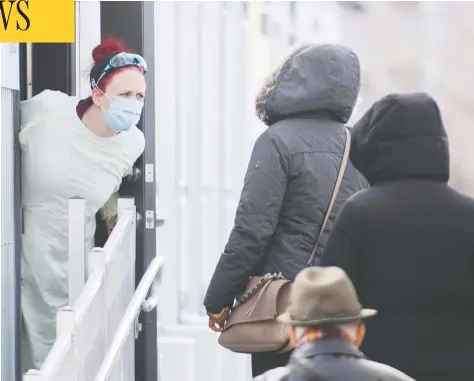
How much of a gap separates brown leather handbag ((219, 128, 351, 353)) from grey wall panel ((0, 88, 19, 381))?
78 centimetres

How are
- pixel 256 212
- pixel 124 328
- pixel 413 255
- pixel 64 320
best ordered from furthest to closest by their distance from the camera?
pixel 124 328, pixel 256 212, pixel 64 320, pixel 413 255

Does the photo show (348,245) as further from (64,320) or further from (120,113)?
(120,113)

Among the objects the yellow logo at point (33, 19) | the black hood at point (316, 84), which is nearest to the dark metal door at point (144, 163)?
the yellow logo at point (33, 19)

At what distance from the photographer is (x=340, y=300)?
58.9 inches

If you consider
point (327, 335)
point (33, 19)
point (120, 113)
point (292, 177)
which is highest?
point (33, 19)

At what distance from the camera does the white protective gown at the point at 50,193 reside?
9.48 ft

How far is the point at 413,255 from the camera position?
181 centimetres

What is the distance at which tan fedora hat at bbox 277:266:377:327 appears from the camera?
1.47m

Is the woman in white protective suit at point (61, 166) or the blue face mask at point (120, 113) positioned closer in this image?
the woman in white protective suit at point (61, 166)

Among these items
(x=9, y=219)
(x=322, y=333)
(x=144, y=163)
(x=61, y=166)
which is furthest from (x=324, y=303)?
(x=144, y=163)

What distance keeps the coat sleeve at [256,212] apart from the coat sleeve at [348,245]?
0.50 m

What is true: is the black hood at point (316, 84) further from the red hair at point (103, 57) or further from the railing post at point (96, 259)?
the red hair at point (103, 57)

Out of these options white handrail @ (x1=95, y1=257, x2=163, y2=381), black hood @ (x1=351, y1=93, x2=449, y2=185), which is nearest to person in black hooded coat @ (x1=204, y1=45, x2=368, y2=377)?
white handrail @ (x1=95, y1=257, x2=163, y2=381)

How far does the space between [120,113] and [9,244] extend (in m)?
0.64
